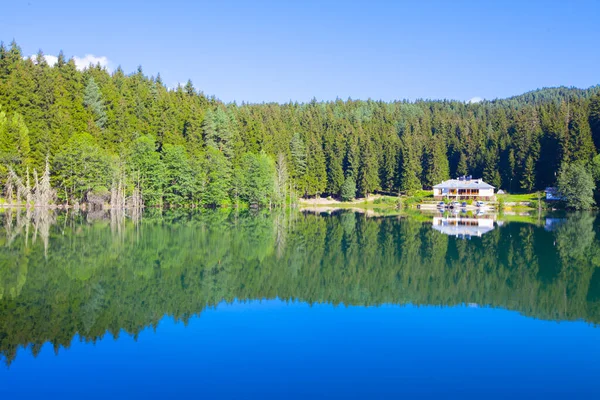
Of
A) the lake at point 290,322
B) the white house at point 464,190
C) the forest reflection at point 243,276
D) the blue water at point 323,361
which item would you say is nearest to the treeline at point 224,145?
the white house at point 464,190

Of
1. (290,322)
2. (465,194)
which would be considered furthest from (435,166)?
(290,322)

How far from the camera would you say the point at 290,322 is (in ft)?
43.3

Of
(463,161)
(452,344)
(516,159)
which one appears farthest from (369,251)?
(463,161)

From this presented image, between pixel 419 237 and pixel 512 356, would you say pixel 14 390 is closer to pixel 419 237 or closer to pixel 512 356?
pixel 512 356

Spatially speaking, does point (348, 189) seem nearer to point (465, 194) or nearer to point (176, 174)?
point (465, 194)

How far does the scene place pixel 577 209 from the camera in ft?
236

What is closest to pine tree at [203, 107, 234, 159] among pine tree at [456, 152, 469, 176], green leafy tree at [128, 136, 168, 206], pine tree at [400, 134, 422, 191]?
green leafy tree at [128, 136, 168, 206]

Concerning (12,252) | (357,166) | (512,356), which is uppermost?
(357,166)

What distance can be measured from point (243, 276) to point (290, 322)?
233 inches

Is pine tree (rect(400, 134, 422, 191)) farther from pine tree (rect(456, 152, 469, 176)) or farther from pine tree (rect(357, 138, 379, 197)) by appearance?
pine tree (rect(456, 152, 469, 176))

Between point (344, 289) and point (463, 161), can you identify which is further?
point (463, 161)

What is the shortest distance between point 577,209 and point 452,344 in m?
69.7

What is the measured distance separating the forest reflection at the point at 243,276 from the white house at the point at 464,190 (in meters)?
54.8

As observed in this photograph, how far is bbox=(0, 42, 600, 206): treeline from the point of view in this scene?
197 ft
